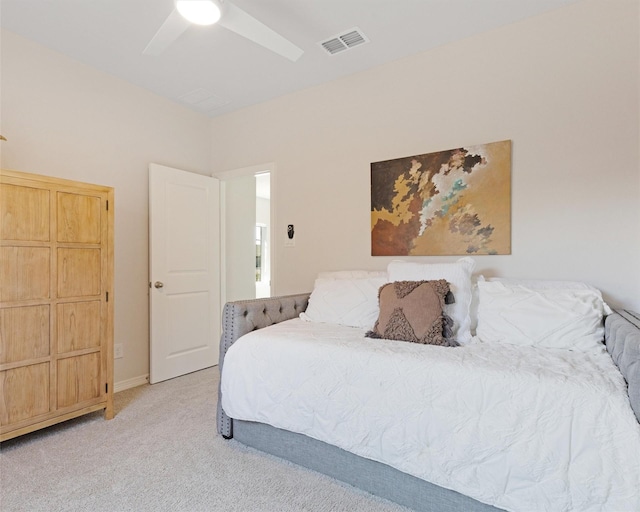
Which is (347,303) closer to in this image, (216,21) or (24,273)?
(216,21)

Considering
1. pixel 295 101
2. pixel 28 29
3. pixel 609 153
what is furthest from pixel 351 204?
pixel 28 29

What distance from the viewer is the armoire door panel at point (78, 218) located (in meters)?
2.20

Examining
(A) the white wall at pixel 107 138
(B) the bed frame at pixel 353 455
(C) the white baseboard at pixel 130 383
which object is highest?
(A) the white wall at pixel 107 138

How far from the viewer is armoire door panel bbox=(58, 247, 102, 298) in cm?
221

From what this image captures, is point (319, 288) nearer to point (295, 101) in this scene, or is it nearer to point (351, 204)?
point (351, 204)

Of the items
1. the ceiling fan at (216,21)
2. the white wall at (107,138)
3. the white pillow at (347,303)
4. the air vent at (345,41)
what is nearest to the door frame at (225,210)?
the white wall at (107,138)

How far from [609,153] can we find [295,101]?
242 cm

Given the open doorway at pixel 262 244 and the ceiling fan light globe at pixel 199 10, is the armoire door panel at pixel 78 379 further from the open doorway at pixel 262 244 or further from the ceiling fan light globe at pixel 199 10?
the open doorway at pixel 262 244

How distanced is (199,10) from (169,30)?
0.28 meters

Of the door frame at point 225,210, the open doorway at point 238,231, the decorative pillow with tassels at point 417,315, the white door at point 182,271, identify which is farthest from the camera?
the open doorway at point 238,231

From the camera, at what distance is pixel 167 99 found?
135 inches

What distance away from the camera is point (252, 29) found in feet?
6.06

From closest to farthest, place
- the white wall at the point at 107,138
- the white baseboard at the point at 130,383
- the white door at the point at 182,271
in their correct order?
1. the white wall at the point at 107,138
2. the white baseboard at the point at 130,383
3. the white door at the point at 182,271

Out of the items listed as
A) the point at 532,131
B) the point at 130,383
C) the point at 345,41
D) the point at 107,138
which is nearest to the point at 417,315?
the point at 532,131
